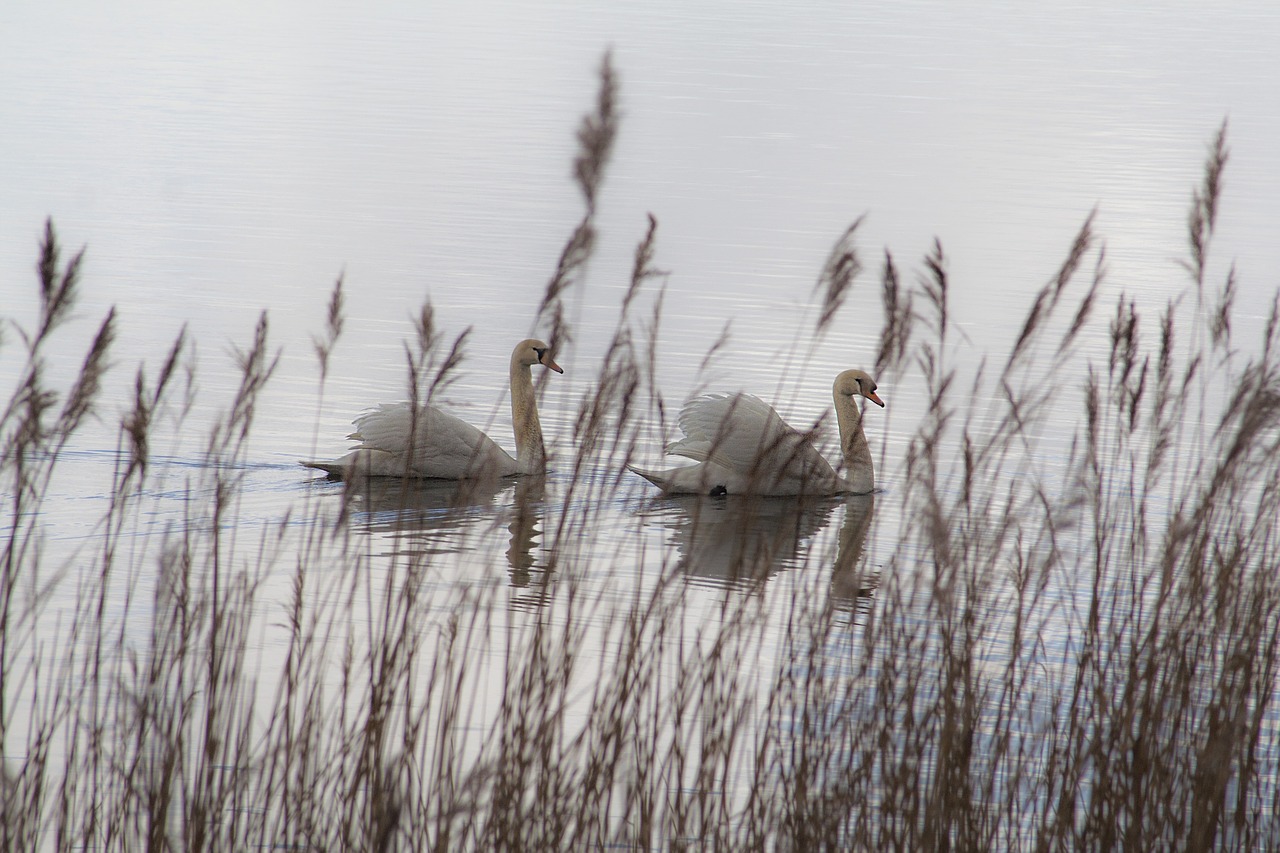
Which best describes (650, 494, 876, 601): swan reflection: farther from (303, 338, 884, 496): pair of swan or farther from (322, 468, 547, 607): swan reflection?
(322, 468, 547, 607): swan reflection

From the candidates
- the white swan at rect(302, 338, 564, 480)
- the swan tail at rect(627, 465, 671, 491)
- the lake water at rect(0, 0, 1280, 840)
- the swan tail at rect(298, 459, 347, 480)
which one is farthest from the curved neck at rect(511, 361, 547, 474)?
the swan tail at rect(298, 459, 347, 480)

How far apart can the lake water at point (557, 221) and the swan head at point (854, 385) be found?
15.5 inches

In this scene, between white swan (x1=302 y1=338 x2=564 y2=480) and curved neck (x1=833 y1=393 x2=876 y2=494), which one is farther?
curved neck (x1=833 y1=393 x2=876 y2=494)

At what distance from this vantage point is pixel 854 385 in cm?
928

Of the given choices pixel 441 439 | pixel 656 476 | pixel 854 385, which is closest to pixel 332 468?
pixel 441 439

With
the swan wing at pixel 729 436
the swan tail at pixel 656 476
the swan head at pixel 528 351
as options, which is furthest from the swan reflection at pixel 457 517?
the swan wing at pixel 729 436

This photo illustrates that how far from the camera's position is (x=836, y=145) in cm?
2255

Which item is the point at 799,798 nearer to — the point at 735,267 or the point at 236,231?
the point at 735,267

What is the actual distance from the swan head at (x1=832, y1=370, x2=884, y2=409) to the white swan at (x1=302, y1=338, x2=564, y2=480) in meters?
1.57

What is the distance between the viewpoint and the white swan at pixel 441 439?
27.5 feet

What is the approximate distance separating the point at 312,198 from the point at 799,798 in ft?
47.8

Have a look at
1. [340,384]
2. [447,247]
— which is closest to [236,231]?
[447,247]

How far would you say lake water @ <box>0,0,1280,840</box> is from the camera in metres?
7.77

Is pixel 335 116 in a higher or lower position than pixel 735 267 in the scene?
higher
